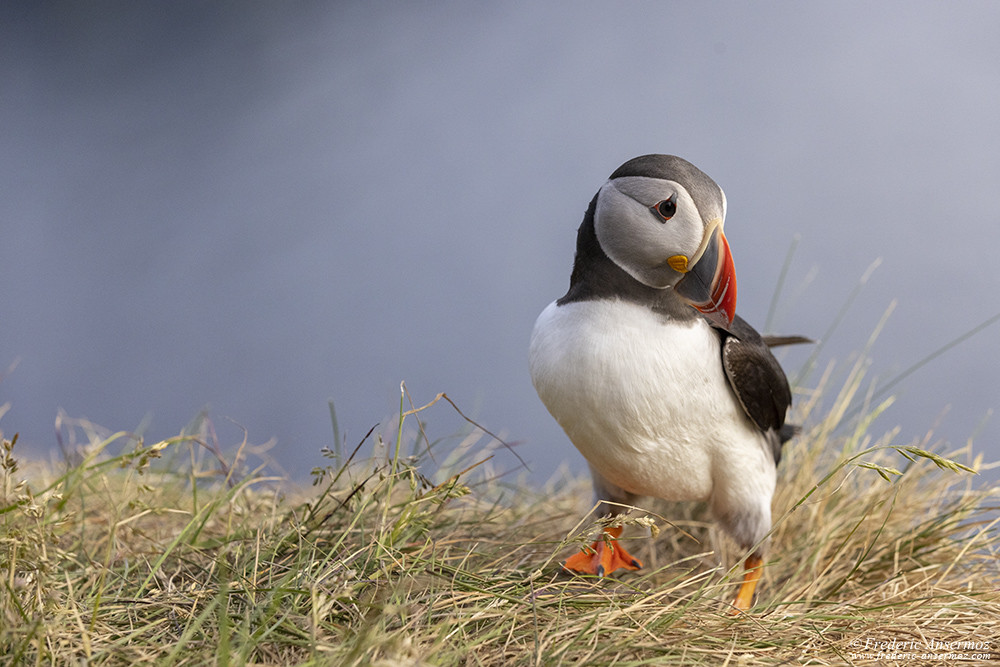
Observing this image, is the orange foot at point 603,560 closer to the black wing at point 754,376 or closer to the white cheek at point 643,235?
the black wing at point 754,376

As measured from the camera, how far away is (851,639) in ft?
6.41

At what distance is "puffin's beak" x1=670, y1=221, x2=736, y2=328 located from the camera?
214 centimetres

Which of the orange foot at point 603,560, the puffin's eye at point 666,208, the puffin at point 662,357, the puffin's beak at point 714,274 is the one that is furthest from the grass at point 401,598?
the puffin's eye at point 666,208

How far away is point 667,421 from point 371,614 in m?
1.03

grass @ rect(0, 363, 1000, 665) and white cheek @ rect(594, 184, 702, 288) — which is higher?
white cheek @ rect(594, 184, 702, 288)

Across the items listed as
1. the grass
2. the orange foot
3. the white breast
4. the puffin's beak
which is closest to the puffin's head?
the puffin's beak

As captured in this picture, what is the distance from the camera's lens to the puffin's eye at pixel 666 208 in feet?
6.98

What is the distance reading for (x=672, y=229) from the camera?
7.02ft

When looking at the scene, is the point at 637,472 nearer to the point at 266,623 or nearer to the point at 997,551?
the point at 266,623

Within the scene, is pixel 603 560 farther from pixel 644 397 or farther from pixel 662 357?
pixel 662 357

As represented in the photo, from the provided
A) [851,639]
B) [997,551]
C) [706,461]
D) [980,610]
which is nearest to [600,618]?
[851,639]

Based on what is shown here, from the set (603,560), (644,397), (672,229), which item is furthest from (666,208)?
(603,560)

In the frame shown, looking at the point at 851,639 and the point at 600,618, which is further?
the point at 851,639

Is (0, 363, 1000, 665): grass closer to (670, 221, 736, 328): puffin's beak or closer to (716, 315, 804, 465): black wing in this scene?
(716, 315, 804, 465): black wing
